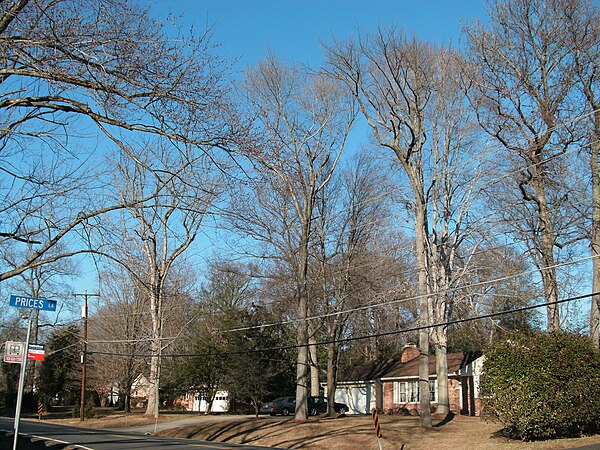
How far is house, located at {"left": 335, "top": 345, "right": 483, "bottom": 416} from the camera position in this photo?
1547 inches

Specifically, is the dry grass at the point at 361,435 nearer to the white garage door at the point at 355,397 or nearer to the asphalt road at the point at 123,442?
the asphalt road at the point at 123,442

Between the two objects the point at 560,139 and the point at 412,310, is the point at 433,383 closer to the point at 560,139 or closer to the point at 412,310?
the point at 412,310

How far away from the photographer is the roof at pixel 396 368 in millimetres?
40719

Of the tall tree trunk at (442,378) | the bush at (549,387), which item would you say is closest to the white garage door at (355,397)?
the tall tree trunk at (442,378)

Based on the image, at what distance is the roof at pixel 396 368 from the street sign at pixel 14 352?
105 ft

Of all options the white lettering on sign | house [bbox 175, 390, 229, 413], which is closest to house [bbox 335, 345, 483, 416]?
house [bbox 175, 390, 229, 413]

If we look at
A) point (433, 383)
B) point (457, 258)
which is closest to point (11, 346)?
point (457, 258)

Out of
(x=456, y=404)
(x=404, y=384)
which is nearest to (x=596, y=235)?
(x=456, y=404)

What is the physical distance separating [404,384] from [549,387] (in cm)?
2402

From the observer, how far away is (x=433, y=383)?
135 feet

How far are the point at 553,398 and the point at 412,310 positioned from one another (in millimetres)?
23958

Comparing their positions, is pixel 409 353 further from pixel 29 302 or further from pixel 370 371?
pixel 29 302

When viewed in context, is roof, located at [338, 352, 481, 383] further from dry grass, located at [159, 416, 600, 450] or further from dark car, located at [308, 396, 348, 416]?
dry grass, located at [159, 416, 600, 450]

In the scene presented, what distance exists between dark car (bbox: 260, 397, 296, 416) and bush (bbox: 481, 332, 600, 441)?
27.2 meters
